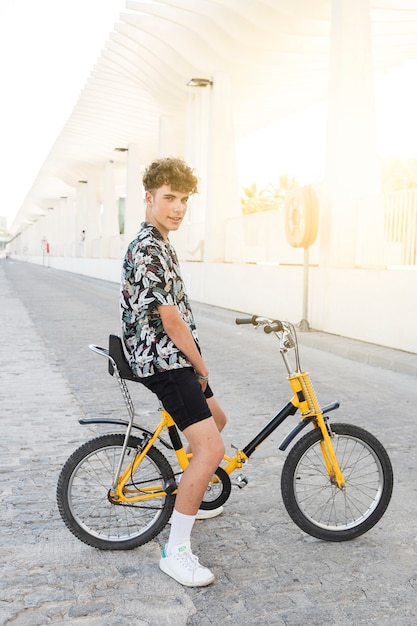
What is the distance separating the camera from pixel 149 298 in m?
3.03

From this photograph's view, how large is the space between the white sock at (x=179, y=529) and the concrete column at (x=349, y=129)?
33.1 ft

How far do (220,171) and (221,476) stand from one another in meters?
18.0

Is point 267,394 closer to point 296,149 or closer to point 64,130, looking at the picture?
point 64,130

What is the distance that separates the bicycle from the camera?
10.9 feet

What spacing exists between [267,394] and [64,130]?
34941mm

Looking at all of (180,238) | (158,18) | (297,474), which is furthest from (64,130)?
(297,474)

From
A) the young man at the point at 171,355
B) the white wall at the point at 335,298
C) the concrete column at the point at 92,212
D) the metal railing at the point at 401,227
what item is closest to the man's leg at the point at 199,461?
the young man at the point at 171,355

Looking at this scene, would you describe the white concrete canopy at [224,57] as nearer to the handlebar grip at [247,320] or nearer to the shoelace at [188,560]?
the handlebar grip at [247,320]

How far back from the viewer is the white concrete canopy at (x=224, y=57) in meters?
16.6

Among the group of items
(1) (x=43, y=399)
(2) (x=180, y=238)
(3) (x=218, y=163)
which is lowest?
(1) (x=43, y=399)

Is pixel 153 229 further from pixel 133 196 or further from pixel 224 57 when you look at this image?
pixel 133 196

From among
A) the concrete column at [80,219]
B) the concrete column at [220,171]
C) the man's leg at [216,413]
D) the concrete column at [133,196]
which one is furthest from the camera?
the concrete column at [80,219]

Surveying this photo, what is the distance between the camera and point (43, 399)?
22.6 ft

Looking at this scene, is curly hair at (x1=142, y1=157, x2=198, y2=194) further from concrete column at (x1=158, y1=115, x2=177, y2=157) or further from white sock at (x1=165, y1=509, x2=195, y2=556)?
concrete column at (x1=158, y1=115, x2=177, y2=157)
